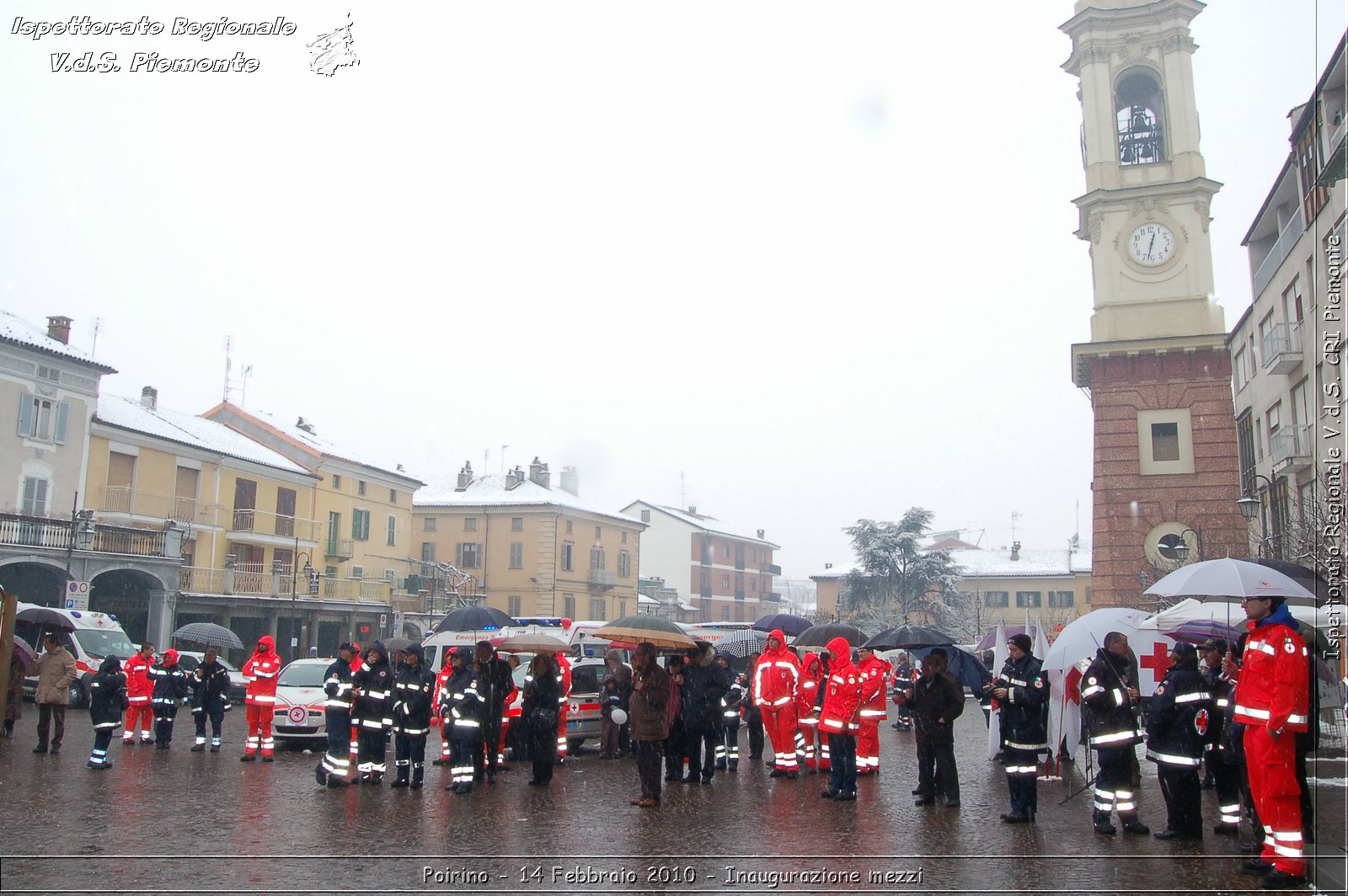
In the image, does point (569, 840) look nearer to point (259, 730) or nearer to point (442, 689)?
point (442, 689)

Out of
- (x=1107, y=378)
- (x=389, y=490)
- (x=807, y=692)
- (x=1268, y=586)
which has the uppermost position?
(x=1107, y=378)

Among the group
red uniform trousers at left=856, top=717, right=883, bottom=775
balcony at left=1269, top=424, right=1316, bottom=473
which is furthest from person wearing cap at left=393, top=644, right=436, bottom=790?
balcony at left=1269, top=424, right=1316, bottom=473

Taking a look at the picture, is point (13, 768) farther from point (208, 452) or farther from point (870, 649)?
point (208, 452)

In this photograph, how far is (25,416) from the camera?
32875mm

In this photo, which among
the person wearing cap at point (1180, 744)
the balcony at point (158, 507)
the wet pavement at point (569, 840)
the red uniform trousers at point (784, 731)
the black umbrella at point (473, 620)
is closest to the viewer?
the wet pavement at point (569, 840)

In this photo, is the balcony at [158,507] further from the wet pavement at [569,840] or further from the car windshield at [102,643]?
the wet pavement at [569,840]

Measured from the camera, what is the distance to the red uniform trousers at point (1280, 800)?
749cm

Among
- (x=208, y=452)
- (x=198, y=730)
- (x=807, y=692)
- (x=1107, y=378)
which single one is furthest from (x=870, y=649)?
(x=208, y=452)

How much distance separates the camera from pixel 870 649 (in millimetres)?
14094

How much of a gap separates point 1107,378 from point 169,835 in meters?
37.1

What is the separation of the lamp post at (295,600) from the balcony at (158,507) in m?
3.69

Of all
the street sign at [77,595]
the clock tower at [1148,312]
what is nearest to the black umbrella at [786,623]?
the clock tower at [1148,312]

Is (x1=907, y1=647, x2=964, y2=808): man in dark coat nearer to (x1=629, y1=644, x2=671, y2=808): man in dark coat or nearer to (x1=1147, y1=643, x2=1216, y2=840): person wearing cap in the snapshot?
(x1=1147, y1=643, x2=1216, y2=840): person wearing cap

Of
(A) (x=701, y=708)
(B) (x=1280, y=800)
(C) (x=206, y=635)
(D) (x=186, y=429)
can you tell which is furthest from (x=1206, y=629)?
(D) (x=186, y=429)
